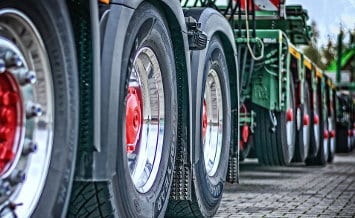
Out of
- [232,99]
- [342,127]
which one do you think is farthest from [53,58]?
[342,127]

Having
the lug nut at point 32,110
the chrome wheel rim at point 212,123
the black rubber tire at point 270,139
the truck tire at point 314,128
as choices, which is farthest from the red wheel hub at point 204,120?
the truck tire at point 314,128

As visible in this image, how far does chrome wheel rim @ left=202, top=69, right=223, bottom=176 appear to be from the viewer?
5.60m

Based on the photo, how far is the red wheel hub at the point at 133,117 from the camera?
4.00 meters

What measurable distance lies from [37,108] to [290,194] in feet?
16.6

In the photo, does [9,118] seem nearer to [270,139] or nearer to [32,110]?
[32,110]

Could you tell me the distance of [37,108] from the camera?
120 inches

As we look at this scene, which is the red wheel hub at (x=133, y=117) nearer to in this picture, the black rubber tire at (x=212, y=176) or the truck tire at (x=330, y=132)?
the black rubber tire at (x=212, y=176)

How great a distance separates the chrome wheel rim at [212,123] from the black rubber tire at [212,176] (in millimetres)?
34

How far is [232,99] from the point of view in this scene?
6082 mm

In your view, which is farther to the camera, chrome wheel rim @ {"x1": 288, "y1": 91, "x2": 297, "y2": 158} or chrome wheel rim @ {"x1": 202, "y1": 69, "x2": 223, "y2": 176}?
chrome wheel rim @ {"x1": 288, "y1": 91, "x2": 297, "y2": 158}

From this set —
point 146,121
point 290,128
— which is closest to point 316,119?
point 290,128

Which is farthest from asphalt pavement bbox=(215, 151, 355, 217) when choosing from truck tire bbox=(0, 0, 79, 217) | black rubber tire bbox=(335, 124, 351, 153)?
black rubber tire bbox=(335, 124, 351, 153)

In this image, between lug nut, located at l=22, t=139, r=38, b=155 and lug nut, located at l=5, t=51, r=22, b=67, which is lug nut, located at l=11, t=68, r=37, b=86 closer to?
lug nut, located at l=5, t=51, r=22, b=67

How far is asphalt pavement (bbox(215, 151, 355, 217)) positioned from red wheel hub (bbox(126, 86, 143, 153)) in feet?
6.36
